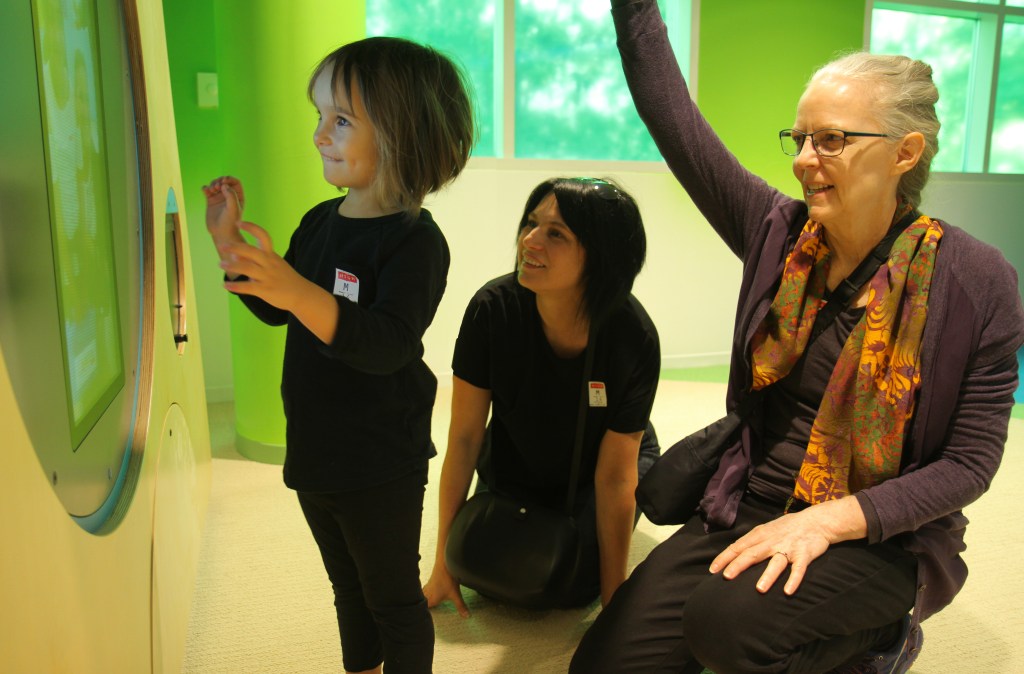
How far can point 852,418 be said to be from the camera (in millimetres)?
1488

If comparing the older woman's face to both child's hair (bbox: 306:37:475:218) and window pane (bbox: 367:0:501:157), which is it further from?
window pane (bbox: 367:0:501:157)

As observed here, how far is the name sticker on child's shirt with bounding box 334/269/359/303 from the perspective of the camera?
1.19m

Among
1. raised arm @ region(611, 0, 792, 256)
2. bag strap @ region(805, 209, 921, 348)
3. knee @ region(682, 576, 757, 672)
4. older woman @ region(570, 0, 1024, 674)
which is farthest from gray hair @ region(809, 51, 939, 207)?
knee @ region(682, 576, 757, 672)

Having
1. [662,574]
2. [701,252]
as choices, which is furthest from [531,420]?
[701,252]

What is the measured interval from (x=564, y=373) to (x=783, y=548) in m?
0.70

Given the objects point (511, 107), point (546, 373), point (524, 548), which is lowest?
point (524, 548)

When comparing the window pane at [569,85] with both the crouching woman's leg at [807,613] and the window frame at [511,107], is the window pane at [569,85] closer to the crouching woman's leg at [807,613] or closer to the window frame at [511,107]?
the window frame at [511,107]

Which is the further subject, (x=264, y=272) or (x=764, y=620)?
(x=764, y=620)

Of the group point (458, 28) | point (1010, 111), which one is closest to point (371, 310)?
point (458, 28)

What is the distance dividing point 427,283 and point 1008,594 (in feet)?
6.42

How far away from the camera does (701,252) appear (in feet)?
16.9

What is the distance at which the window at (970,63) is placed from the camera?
5.92 meters

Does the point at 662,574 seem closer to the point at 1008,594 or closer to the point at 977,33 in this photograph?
the point at 1008,594

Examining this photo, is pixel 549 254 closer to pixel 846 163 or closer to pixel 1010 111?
pixel 846 163
